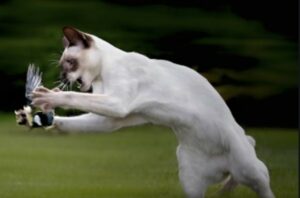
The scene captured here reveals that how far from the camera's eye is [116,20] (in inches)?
203

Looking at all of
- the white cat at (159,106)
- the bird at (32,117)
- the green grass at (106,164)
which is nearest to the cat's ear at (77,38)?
the white cat at (159,106)

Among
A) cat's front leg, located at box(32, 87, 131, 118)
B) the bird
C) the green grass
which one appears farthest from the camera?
the green grass

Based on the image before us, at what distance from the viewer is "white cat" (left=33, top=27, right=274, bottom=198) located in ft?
10.6

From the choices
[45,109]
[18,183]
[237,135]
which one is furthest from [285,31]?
[45,109]

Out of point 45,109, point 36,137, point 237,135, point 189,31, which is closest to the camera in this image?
point 45,109

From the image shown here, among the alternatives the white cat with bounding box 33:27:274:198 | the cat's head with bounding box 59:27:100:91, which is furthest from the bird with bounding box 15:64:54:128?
the cat's head with bounding box 59:27:100:91

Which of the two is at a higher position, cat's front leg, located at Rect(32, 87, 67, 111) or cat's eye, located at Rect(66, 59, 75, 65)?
cat's eye, located at Rect(66, 59, 75, 65)

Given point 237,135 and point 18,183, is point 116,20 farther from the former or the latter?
point 237,135

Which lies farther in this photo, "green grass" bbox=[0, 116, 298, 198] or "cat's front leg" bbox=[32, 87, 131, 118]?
"green grass" bbox=[0, 116, 298, 198]

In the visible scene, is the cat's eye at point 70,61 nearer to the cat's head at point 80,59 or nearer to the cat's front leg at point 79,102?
the cat's head at point 80,59

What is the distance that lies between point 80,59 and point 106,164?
6.34 feet

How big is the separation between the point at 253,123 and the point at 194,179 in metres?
2.96

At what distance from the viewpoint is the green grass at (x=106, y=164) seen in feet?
14.5

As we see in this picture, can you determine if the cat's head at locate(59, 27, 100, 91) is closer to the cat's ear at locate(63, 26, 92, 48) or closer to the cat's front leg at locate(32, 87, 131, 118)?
the cat's ear at locate(63, 26, 92, 48)
